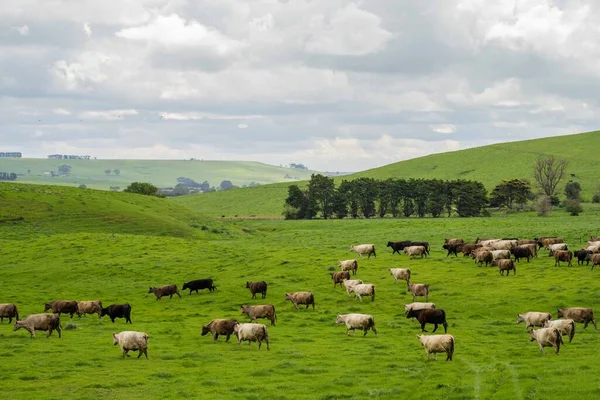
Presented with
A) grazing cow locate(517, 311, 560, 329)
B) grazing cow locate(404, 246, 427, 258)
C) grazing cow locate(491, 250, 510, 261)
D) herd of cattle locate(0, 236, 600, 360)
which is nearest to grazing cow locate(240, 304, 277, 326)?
herd of cattle locate(0, 236, 600, 360)

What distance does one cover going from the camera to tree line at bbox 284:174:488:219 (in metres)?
128

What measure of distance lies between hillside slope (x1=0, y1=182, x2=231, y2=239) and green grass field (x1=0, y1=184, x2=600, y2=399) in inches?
20.8

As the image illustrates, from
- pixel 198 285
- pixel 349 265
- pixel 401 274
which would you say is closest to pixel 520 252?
pixel 401 274

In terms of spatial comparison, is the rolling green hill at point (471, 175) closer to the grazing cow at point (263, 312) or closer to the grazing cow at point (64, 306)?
the grazing cow at point (64, 306)

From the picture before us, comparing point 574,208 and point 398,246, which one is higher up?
point 574,208

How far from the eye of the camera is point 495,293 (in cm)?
4197

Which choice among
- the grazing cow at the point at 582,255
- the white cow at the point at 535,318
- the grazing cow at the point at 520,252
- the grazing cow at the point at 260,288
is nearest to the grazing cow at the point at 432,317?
the white cow at the point at 535,318

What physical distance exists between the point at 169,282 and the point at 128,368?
2420 cm

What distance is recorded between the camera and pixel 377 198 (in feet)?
449

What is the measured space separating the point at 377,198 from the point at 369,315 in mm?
103882

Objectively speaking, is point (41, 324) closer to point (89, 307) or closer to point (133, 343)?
point (89, 307)

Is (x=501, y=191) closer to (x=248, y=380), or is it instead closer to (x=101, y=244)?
(x=101, y=244)

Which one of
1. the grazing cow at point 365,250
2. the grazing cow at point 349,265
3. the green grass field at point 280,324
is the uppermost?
the grazing cow at point 365,250

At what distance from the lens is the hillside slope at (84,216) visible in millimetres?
79312
